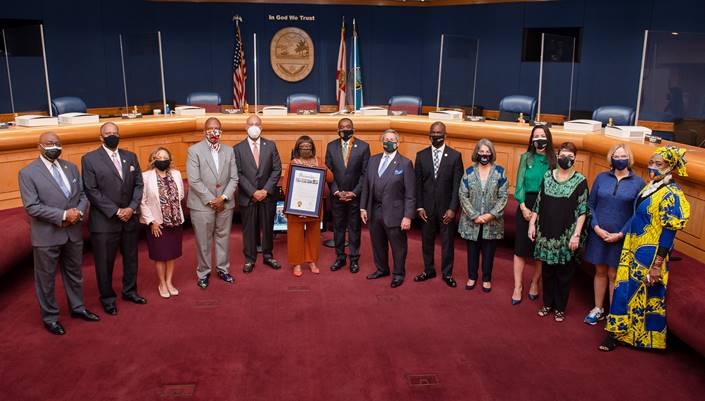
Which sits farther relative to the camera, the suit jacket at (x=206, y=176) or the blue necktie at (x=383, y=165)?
the blue necktie at (x=383, y=165)

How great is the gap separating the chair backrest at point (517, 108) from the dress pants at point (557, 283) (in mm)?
4120

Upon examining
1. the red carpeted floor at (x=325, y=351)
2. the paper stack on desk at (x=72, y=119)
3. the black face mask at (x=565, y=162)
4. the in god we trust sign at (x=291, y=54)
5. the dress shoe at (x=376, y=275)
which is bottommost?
the red carpeted floor at (x=325, y=351)

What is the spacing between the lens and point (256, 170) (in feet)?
19.1

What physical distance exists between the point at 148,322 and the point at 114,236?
775 mm

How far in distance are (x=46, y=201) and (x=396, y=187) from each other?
2.95m

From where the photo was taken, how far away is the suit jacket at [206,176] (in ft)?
17.6

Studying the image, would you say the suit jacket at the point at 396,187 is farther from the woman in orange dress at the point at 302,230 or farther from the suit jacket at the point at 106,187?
the suit jacket at the point at 106,187

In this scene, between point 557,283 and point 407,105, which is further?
point 407,105

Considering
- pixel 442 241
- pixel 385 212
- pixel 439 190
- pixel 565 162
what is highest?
pixel 565 162

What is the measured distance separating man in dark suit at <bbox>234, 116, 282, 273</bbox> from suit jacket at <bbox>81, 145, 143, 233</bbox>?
3.90ft

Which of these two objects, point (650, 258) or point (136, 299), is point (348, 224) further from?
point (650, 258)

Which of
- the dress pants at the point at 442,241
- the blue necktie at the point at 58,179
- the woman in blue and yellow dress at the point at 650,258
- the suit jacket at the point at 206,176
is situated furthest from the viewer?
the dress pants at the point at 442,241

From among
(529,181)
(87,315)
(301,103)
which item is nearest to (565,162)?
(529,181)

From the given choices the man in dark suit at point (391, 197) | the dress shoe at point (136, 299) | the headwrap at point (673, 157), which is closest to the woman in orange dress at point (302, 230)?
the man in dark suit at point (391, 197)
